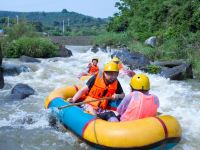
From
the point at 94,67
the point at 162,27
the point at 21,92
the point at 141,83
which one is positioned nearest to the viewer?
the point at 141,83

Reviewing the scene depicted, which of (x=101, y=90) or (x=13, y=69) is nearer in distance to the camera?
(x=101, y=90)

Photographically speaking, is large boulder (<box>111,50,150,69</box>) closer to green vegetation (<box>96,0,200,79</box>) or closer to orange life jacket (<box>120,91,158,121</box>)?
green vegetation (<box>96,0,200,79</box>)

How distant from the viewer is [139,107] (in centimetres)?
563

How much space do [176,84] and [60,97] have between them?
5569mm

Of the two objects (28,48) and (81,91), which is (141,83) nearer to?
(81,91)

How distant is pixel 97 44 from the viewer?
2458 cm

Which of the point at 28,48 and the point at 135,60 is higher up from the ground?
the point at 28,48

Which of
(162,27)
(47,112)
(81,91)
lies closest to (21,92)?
(47,112)

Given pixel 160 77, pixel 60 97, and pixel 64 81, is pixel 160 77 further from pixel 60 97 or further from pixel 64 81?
pixel 60 97

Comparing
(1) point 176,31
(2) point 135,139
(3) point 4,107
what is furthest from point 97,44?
(2) point 135,139

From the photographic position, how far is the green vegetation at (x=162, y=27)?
1577 cm

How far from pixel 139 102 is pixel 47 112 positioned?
2513mm

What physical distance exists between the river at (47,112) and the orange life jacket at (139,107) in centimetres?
86

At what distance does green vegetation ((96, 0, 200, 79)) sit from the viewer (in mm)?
15773
